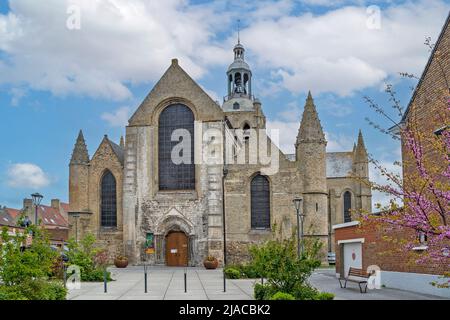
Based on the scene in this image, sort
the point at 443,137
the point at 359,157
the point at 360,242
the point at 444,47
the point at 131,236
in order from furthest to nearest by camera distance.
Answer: the point at 359,157
the point at 131,236
the point at 360,242
the point at 444,47
the point at 443,137

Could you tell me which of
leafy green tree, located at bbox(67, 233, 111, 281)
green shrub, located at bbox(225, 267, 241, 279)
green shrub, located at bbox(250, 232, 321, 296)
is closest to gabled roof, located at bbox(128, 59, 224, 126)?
green shrub, located at bbox(225, 267, 241, 279)

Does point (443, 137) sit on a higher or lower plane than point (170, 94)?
lower

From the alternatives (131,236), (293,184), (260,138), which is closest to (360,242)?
(293,184)

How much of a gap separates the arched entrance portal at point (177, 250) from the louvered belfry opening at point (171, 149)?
11.0ft

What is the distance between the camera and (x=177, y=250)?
3550 cm

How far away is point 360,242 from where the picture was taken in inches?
951

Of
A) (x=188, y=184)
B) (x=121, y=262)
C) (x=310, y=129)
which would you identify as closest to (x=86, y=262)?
(x=121, y=262)

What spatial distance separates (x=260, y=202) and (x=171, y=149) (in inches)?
291

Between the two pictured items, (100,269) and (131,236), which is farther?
(131,236)

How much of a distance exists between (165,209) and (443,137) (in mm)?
27999

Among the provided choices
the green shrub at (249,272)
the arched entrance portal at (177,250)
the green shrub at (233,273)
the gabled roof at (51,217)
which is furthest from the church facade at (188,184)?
the gabled roof at (51,217)

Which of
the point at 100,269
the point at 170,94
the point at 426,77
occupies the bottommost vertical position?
the point at 100,269

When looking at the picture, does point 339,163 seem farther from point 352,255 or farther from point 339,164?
point 352,255
